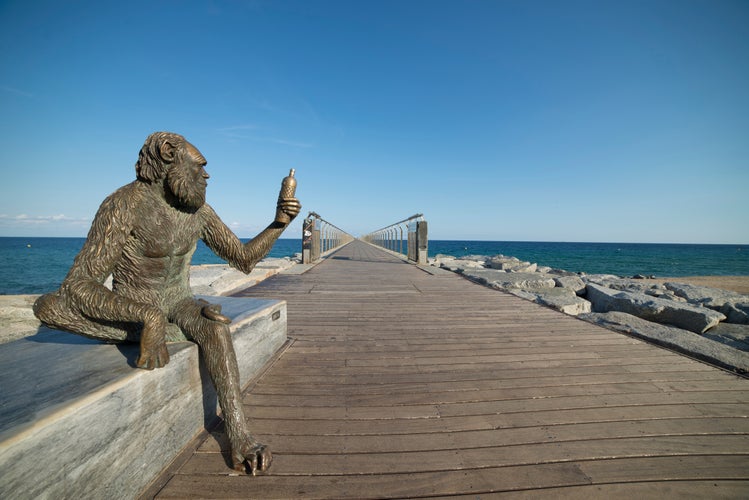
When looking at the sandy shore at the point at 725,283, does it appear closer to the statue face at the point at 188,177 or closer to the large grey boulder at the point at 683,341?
the large grey boulder at the point at 683,341

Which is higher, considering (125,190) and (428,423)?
(125,190)

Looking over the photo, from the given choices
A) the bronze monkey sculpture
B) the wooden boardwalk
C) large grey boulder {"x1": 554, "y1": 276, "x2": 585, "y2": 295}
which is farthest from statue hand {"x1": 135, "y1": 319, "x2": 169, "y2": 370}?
large grey boulder {"x1": 554, "y1": 276, "x2": 585, "y2": 295}

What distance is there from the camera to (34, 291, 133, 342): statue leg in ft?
4.16

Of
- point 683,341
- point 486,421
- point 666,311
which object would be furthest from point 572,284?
point 486,421

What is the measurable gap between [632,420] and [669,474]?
1.41 feet

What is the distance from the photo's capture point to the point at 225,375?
1.54m

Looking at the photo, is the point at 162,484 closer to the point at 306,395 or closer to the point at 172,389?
the point at 172,389

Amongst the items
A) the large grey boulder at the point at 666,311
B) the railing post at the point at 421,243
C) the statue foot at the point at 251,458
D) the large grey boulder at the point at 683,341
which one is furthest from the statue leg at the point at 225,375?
the railing post at the point at 421,243

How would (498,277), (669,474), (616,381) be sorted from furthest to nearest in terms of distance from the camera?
(498,277), (616,381), (669,474)

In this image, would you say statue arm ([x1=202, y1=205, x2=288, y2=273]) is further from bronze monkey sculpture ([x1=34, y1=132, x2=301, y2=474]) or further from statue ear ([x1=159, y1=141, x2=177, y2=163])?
statue ear ([x1=159, y1=141, x2=177, y2=163])

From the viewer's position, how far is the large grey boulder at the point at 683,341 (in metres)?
2.59

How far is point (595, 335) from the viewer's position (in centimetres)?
332

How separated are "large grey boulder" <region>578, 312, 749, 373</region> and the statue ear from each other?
4.12 metres

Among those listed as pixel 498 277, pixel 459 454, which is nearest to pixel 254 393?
pixel 459 454
